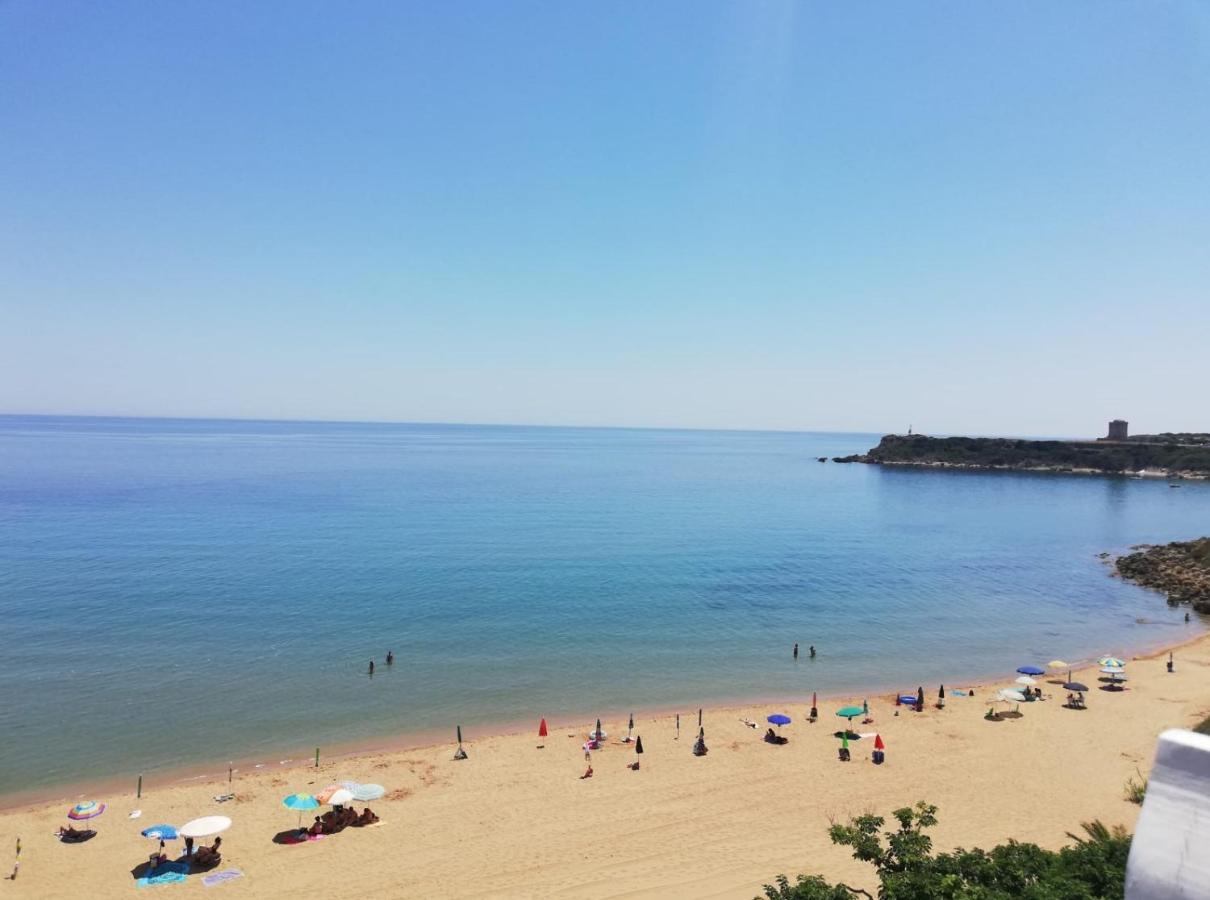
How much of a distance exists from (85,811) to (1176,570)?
79.4 meters

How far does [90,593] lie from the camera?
4722 cm

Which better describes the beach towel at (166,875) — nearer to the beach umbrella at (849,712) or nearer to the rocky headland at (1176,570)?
the beach umbrella at (849,712)

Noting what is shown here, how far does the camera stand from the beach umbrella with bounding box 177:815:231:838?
20.4 m

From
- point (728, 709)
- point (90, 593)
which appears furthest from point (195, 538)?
point (728, 709)

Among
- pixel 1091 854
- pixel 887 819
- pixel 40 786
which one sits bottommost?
pixel 40 786

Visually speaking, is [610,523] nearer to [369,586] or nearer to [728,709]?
[369,586]

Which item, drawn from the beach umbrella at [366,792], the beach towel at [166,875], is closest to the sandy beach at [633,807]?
the beach towel at [166,875]

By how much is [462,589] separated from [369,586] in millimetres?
6930

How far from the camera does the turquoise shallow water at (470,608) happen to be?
32094mm

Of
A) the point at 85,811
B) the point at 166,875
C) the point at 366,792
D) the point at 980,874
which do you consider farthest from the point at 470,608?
the point at 980,874

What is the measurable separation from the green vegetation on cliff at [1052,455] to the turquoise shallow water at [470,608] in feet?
232

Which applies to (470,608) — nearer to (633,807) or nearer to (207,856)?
(633,807)

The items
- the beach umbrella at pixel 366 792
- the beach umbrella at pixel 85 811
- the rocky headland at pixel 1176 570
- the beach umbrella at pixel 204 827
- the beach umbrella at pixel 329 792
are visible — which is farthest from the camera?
the rocky headland at pixel 1176 570

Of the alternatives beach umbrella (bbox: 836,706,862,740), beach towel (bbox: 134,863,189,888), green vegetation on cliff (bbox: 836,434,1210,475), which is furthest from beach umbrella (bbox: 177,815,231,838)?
green vegetation on cliff (bbox: 836,434,1210,475)
